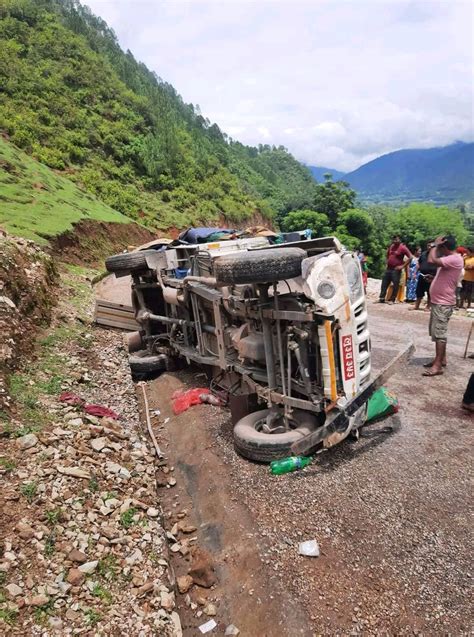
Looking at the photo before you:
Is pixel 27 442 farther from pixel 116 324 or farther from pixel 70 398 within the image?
pixel 116 324

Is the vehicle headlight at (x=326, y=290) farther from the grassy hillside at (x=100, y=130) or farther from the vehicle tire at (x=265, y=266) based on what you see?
the grassy hillside at (x=100, y=130)

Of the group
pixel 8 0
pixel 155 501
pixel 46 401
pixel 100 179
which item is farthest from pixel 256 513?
pixel 8 0

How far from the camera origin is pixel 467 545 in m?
2.81

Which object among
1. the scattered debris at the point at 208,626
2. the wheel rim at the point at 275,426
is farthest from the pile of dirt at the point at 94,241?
the scattered debris at the point at 208,626

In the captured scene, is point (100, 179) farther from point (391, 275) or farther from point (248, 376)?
point (248, 376)

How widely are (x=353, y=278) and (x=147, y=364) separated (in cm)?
401

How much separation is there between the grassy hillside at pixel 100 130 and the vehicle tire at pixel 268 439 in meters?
23.8

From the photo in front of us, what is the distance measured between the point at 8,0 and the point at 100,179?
27332 mm

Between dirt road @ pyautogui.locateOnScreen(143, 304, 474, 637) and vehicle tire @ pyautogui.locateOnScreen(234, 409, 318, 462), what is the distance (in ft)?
0.40

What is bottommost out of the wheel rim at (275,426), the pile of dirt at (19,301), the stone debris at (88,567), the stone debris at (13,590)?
the stone debris at (88,567)

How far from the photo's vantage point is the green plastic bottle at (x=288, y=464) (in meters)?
3.64

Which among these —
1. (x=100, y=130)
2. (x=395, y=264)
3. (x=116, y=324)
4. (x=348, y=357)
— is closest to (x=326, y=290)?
(x=348, y=357)

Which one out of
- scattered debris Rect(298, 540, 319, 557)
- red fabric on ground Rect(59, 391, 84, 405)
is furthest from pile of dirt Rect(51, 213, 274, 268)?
scattered debris Rect(298, 540, 319, 557)

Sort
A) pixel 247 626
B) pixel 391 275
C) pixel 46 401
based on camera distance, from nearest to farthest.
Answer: pixel 247 626
pixel 46 401
pixel 391 275
